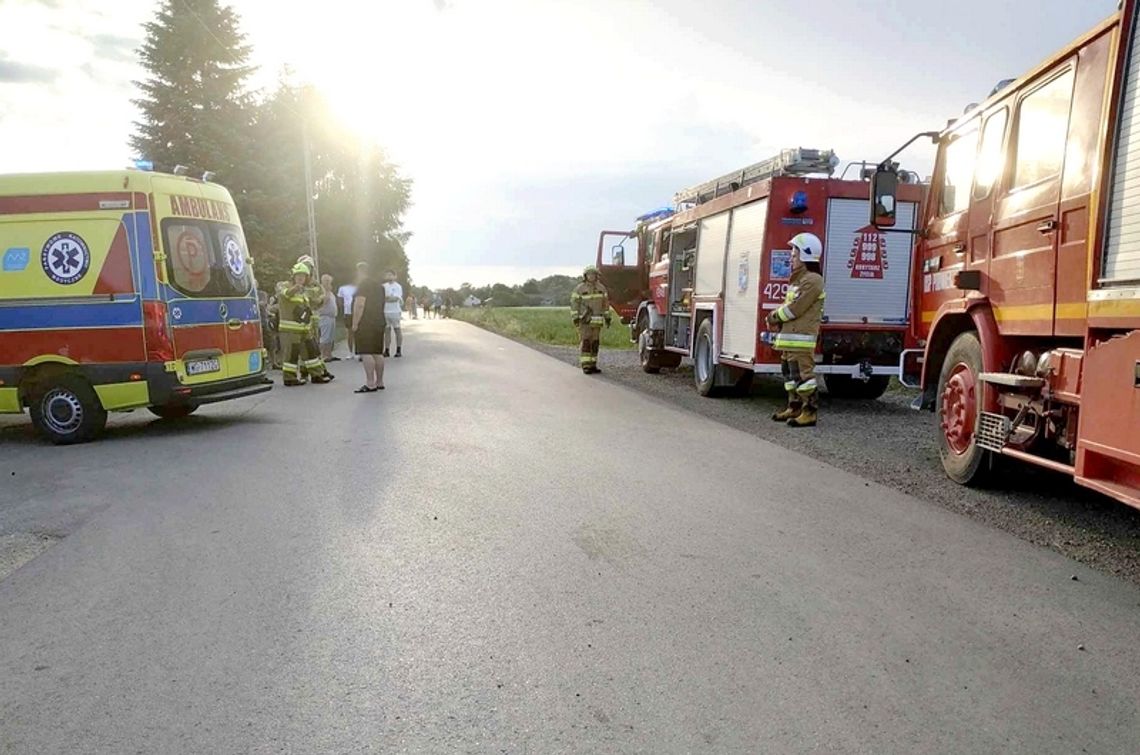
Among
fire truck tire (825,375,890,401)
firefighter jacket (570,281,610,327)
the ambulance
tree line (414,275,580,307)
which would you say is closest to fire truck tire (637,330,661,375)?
firefighter jacket (570,281,610,327)

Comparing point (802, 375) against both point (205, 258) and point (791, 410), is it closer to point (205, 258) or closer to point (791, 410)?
point (791, 410)

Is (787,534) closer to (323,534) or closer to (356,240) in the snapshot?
(323,534)

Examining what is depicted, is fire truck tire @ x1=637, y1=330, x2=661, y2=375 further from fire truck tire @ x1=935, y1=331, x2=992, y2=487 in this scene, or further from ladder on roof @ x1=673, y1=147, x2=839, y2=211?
fire truck tire @ x1=935, y1=331, x2=992, y2=487

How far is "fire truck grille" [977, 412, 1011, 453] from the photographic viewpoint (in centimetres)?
554

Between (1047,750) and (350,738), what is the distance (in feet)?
7.32

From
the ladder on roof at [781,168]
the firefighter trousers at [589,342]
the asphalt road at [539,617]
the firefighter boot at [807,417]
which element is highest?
the ladder on roof at [781,168]

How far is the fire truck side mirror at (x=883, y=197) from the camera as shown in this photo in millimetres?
6754

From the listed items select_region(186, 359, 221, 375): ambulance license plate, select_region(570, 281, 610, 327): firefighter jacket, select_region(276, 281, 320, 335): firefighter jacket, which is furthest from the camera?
select_region(570, 281, 610, 327): firefighter jacket

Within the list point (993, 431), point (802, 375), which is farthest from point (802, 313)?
point (993, 431)

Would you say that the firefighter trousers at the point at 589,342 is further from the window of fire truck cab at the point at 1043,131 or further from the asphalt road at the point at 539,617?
the window of fire truck cab at the point at 1043,131

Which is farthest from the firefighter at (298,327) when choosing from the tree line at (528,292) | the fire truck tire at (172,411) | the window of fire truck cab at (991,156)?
the tree line at (528,292)

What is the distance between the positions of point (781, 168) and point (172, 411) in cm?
830

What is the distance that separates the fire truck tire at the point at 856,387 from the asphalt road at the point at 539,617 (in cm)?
528

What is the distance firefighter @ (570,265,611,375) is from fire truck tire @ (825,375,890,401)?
4.13m
